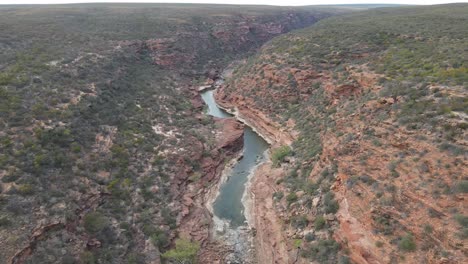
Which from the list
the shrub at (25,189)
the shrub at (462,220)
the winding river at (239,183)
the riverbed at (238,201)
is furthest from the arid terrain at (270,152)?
the winding river at (239,183)

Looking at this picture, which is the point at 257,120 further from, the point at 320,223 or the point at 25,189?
the point at 25,189

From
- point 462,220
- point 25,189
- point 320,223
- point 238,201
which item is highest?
point 462,220

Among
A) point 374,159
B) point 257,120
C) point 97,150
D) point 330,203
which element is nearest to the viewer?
point 374,159

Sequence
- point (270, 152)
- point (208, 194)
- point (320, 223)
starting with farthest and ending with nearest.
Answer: point (270, 152), point (208, 194), point (320, 223)

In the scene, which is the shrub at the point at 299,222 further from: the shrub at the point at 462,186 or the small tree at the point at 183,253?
the shrub at the point at 462,186

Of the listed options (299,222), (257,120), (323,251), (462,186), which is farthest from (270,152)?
(462,186)

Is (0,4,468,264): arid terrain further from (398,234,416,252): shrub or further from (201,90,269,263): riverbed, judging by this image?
(201,90,269,263): riverbed

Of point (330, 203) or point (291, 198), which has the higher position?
point (330, 203)
